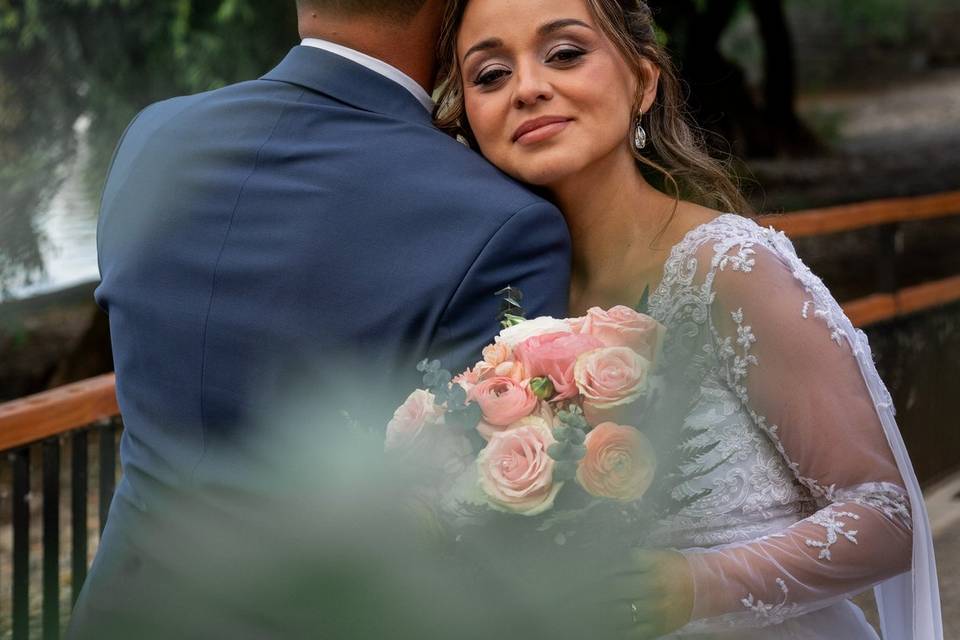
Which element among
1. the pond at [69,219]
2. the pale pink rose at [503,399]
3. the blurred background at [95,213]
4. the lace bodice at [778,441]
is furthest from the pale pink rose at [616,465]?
the pond at [69,219]

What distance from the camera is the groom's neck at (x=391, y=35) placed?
7.37 feet

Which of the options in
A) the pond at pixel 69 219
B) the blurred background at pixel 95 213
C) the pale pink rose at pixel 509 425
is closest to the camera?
the pale pink rose at pixel 509 425

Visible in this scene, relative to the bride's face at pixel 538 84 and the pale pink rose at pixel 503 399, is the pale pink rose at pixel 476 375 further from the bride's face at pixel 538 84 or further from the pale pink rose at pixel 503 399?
the bride's face at pixel 538 84

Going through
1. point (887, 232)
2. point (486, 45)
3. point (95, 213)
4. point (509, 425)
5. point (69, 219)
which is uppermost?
point (486, 45)

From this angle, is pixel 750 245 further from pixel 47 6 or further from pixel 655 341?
pixel 47 6

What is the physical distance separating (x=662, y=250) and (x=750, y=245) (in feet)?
0.64

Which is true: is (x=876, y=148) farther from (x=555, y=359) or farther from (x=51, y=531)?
(x=555, y=359)

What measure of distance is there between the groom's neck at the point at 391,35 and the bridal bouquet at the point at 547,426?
647 millimetres

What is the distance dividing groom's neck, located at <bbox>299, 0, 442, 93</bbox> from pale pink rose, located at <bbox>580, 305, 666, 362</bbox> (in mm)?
658

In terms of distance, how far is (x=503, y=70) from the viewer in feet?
7.64

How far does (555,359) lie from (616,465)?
190 mm

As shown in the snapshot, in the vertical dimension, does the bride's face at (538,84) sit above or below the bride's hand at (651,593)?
above

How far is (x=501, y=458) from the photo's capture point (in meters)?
1.74


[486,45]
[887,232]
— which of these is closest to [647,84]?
[486,45]
